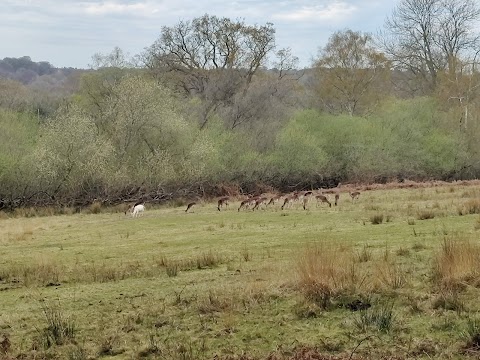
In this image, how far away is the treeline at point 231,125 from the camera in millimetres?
41906

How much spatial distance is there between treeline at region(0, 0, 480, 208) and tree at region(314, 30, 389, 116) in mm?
120

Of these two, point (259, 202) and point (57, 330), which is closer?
point (57, 330)

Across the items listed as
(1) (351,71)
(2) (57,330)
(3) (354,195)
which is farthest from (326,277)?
(1) (351,71)

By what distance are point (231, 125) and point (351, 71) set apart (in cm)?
1548

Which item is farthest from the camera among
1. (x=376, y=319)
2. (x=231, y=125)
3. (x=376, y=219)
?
(x=231, y=125)

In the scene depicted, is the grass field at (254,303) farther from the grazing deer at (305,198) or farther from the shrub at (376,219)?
the grazing deer at (305,198)

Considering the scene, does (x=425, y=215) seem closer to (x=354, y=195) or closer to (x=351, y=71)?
(x=354, y=195)

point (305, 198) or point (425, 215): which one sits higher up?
point (425, 215)

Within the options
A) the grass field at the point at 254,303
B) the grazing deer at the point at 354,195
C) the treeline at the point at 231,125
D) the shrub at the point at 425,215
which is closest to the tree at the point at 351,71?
the treeline at the point at 231,125

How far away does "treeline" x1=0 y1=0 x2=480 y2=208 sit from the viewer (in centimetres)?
4191

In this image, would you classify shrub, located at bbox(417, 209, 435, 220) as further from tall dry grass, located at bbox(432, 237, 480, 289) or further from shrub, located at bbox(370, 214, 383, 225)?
tall dry grass, located at bbox(432, 237, 480, 289)

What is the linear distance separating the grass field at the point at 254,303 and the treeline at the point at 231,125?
88.2ft

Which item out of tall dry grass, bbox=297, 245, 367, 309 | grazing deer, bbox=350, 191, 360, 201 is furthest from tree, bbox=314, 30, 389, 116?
tall dry grass, bbox=297, 245, 367, 309

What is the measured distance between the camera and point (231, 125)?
5766 centimetres
